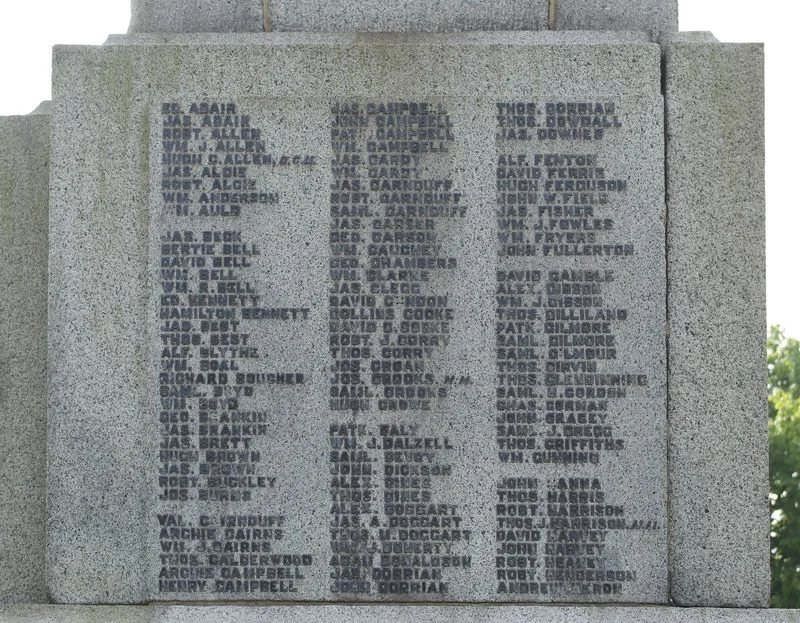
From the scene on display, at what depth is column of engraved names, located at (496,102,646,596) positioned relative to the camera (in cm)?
800

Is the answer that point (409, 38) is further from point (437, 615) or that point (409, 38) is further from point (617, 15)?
point (437, 615)

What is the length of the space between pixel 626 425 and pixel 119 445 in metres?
3.01

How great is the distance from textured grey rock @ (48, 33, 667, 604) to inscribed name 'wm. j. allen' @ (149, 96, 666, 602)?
0.06ft

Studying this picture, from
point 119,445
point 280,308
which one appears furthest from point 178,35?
point 119,445

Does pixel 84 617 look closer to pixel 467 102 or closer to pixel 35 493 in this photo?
pixel 35 493

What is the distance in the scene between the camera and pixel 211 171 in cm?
827

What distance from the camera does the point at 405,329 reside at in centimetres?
813

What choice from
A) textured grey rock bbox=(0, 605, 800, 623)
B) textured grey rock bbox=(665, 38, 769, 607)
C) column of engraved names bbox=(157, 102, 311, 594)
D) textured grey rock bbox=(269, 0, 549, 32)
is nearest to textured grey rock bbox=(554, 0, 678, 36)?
textured grey rock bbox=(269, 0, 549, 32)

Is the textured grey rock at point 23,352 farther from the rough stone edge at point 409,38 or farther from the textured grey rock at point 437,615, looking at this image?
the rough stone edge at point 409,38

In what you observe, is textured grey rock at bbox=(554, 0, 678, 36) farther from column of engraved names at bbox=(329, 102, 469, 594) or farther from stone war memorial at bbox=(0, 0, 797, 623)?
column of engraved names at bbox=(329, 102, 469, 594)

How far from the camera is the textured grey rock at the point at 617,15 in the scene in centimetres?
852

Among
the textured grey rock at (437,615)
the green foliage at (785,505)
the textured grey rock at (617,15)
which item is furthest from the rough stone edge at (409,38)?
the green foliage at (785,505)

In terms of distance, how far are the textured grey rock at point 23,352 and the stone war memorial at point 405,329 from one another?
42 centimetres

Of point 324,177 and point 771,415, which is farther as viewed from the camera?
point 771,415
